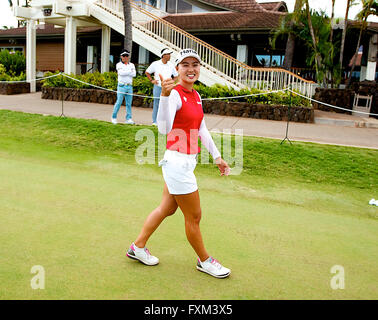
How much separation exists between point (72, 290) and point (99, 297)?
23cm

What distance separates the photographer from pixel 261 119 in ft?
45.7

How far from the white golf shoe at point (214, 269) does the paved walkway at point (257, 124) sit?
7.04 meters

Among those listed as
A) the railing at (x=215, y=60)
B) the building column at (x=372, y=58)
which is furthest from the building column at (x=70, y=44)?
the building column at (x=372, y=58)

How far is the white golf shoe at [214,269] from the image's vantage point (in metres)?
3.47

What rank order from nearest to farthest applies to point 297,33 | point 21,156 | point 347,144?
point 21,156, point 347,144, point 297,33

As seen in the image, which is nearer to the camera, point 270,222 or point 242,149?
point 270,222

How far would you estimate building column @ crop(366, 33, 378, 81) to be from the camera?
57.3 feet

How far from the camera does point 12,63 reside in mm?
21281

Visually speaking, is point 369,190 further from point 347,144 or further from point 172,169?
point 172,169

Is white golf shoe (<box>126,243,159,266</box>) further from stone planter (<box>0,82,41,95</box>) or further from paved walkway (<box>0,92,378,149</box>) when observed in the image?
stone planter (<box>0,82,41,95</box>)

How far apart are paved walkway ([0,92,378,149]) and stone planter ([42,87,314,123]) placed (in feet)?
1.34

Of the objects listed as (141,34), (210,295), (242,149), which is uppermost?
(141,34)

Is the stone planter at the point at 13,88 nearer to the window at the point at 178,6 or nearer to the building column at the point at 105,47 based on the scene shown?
the building column at the point at 105,47

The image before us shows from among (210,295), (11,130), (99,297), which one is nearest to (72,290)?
(99,297)
